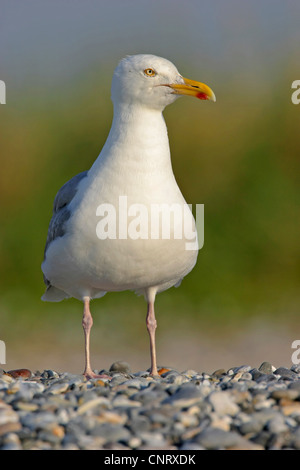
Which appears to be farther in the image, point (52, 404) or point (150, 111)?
point (150, 111)

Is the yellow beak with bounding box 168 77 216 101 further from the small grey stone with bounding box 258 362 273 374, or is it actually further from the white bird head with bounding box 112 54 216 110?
the small grey stone with bounding box 258 362 273 374

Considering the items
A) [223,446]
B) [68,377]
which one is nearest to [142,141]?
[68,377]

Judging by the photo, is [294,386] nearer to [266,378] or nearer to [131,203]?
[266,378]

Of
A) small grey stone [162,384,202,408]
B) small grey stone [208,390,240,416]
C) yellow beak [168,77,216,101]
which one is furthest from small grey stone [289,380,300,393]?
yellow beak [168,77,216,101]

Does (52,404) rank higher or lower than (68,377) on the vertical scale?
lower

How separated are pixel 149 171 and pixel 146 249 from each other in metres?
0.66

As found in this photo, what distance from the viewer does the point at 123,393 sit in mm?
4918

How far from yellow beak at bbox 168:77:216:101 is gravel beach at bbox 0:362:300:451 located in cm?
255

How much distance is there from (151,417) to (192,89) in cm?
314

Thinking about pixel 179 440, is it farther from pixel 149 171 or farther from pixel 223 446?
pixel 149 171

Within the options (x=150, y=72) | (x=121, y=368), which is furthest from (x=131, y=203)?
(x=121, y=368)

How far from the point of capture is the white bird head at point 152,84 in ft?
20.8

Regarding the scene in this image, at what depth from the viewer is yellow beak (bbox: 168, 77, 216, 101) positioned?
20.8ft
